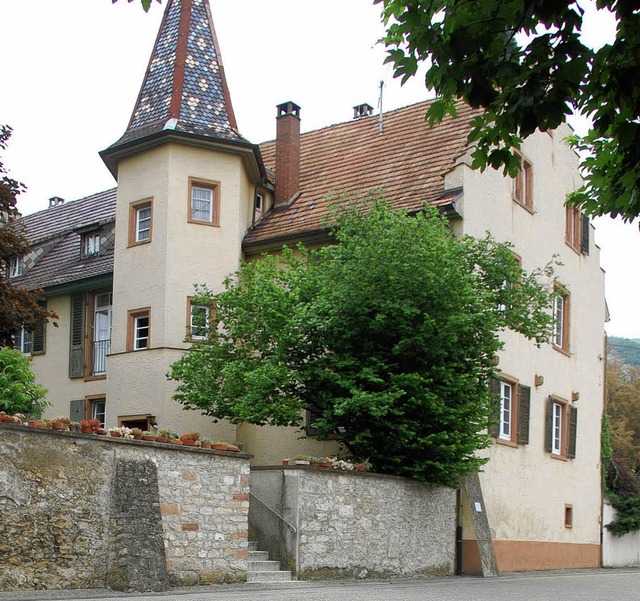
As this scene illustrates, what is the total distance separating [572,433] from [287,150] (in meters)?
10.9

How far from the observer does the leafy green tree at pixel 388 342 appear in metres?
20.0

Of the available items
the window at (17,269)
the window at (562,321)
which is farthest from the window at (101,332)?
the window at (562,321)

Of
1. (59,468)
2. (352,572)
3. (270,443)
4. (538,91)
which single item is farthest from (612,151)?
(270,443)

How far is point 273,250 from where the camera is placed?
87.4 feet

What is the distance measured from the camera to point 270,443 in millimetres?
25094

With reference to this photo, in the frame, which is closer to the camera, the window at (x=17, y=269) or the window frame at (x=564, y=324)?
the window frame at (x=564, y=324)

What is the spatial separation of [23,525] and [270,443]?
1180cm

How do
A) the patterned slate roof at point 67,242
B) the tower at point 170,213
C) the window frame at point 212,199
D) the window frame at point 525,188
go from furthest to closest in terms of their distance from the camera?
the patterned slate roof at point 67,242 < the window frame at point 525,188 < the window frame at point 212,199 < the tower at point 170,213

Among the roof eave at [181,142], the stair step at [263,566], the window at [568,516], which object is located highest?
the roof eave at [181,142]

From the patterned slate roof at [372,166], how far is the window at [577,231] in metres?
4.73

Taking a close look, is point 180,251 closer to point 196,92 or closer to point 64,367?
point 196,92

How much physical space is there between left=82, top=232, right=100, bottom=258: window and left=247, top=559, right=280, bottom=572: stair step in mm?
14619

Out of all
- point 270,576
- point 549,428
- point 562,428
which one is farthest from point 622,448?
point 270,576

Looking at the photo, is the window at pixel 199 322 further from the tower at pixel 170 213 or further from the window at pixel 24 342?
the window at pixel 24 342
